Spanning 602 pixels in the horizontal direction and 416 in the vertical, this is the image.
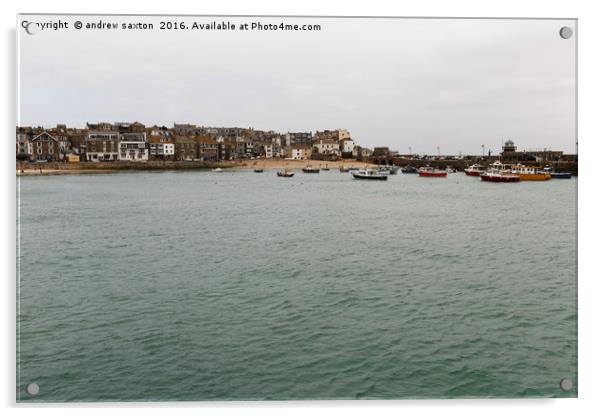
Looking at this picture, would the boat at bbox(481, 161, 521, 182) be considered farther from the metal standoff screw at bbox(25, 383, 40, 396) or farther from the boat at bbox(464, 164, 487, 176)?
the metal standoff screw at bbox(25, 383, 40, 396)

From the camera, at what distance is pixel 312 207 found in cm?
2839

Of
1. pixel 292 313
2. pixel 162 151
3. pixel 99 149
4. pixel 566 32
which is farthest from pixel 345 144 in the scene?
pixel 162 151

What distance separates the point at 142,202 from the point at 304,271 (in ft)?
60.4

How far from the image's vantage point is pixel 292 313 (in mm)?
9453

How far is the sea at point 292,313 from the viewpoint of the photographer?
699 centimetres

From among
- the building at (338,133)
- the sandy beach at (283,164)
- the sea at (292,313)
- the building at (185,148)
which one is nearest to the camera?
the sea at (292,313)

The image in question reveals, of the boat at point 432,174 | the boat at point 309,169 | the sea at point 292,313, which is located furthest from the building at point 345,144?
the boat at point 432,174

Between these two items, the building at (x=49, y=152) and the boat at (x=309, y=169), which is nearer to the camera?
the building at (x=49, y=152)

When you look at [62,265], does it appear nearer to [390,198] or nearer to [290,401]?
[290,401]

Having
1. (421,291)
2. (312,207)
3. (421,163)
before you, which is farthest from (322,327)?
(421,163)

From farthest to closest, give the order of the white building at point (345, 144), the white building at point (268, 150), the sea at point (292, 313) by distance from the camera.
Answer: the white building at point (268, 150), the white building at point (345, 144), the sea at point (292, 313)

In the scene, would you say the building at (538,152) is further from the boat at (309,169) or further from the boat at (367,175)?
the boat at (309,169)

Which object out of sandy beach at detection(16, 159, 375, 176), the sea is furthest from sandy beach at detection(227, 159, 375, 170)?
the sea

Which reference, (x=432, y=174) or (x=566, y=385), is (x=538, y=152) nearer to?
(x=566, y=385)
